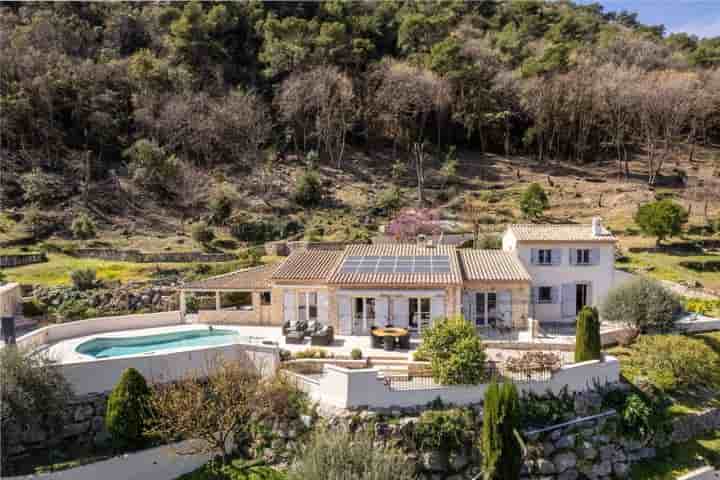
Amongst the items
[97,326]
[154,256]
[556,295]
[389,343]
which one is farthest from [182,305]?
[556,295]

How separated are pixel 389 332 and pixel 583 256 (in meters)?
10.1

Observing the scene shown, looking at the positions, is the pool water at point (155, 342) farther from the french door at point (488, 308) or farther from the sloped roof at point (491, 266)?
the sloped roof at point (491, 266)

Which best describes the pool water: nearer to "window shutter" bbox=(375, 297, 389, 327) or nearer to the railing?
"window shutter" bbox=(375, 297, 389, 327)

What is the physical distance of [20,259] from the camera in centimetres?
3475

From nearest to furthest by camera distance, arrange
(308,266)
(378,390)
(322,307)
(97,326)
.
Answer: (378,390), (97,326), (322,307), (308,266)

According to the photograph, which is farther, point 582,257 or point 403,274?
point 582,257

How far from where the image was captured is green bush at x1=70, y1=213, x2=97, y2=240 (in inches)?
1570

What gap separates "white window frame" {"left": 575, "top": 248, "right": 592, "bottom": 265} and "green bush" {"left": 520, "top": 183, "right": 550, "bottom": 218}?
56.0 feet

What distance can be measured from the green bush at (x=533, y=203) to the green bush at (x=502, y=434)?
27.9m

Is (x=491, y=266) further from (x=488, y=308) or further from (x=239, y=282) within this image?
(x=239, y=282)

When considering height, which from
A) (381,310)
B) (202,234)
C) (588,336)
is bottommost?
(588,336)

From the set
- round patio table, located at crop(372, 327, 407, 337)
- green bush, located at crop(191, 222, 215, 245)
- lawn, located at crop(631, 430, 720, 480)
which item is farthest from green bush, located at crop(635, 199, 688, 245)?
green bush, located at crop(191, 222, 215, 245)

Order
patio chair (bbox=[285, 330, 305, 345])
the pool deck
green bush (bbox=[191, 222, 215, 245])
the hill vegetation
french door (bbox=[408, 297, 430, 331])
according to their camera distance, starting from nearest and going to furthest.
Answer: the pool deck → patio chair (bbox=[285, 330, 305, 345]) → french door (bbox=[408, 297, 430, 331]) → green bush (bbox=[191, 222, 215, 245]) → the hill vegetation

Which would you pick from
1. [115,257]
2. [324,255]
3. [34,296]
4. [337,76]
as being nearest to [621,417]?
[324,255]
